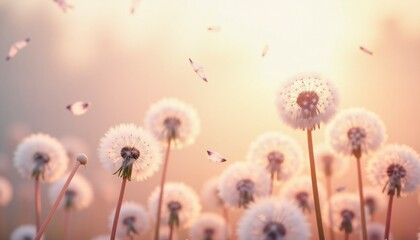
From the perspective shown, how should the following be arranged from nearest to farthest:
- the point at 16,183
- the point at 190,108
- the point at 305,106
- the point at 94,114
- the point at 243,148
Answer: the point at 305,106, the point at 190,108, the point at 243,148, the point at 16,183, the point at 94,114

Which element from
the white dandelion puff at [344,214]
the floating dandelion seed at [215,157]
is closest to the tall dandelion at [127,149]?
the floating dandelion seed at [215,157]

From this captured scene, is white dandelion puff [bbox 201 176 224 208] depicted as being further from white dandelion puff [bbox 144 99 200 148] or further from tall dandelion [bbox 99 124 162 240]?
tall dandelion [bbox 99 124 162 240]

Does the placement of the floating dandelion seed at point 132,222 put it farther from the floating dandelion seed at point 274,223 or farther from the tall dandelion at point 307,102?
the floating dandelion seed at point 274,223

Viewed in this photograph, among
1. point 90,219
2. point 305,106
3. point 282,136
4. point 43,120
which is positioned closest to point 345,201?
point 282,136

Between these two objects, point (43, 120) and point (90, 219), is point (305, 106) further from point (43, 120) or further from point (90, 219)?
point (43, 120)

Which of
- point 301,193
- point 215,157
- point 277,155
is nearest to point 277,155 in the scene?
point 277,155

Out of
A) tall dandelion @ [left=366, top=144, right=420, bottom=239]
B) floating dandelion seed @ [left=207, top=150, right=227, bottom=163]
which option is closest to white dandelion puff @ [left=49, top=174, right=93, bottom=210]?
floating dandelion seed @ [left=207, top=150, right=227, bottom=163]
